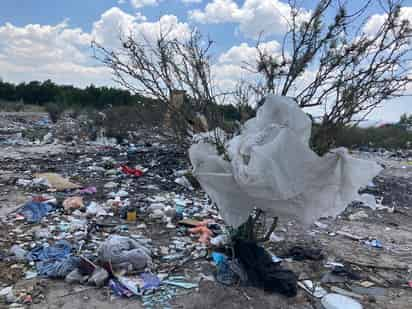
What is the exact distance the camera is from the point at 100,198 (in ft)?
15.1

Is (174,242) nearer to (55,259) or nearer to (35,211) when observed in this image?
(55,259)

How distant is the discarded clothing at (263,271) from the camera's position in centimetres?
238

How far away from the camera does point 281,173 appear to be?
1.86 meters

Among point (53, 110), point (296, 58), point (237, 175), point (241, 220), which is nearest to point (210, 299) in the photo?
point (241, 220)

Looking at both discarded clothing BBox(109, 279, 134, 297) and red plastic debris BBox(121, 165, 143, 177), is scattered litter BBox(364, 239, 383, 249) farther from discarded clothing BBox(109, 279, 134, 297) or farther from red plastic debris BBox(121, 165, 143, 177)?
red plastic debris BBox(121, 165, 143, 177)

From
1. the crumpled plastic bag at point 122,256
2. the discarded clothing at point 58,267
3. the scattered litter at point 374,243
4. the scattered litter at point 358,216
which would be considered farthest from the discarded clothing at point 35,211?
the scattered litter at point 358,216

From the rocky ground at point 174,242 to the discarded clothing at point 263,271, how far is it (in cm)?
5

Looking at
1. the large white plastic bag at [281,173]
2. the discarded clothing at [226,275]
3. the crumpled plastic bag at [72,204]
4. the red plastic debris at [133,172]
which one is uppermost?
the large white plastic bag at [281,173]

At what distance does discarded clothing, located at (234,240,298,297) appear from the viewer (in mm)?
2375

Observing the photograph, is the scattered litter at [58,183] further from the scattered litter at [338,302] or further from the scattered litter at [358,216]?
the scattered litter at [338,302]

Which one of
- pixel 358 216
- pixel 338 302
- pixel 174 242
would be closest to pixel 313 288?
pixel 338 302

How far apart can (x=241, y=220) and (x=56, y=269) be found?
1273 mm

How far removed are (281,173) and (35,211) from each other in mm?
2845

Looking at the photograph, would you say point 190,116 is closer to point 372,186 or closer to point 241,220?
point 241,220
